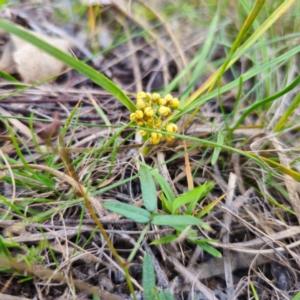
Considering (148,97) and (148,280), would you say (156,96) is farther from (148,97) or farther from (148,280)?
(148,280)

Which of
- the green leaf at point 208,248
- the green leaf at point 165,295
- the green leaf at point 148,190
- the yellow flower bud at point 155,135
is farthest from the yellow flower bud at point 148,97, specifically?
the green leaf at point 165,295

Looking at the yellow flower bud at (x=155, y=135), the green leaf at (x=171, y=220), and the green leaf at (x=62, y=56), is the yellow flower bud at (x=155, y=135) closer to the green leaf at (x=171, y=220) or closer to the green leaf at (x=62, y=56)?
the green leaf at (x=62, y=56)

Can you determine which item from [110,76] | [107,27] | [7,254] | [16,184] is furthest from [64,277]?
[107,27]

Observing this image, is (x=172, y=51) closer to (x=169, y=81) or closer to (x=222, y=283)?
(x=169, y=81)

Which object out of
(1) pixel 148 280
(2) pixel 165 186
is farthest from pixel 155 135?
(1) pixel 148 280

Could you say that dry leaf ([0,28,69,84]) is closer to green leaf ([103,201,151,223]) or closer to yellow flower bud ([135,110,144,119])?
yellow flower bud ([135,110,144,119])

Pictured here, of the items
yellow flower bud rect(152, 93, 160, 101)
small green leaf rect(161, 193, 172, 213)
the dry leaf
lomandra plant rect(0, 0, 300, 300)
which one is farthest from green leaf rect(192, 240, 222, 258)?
the dry leaf
